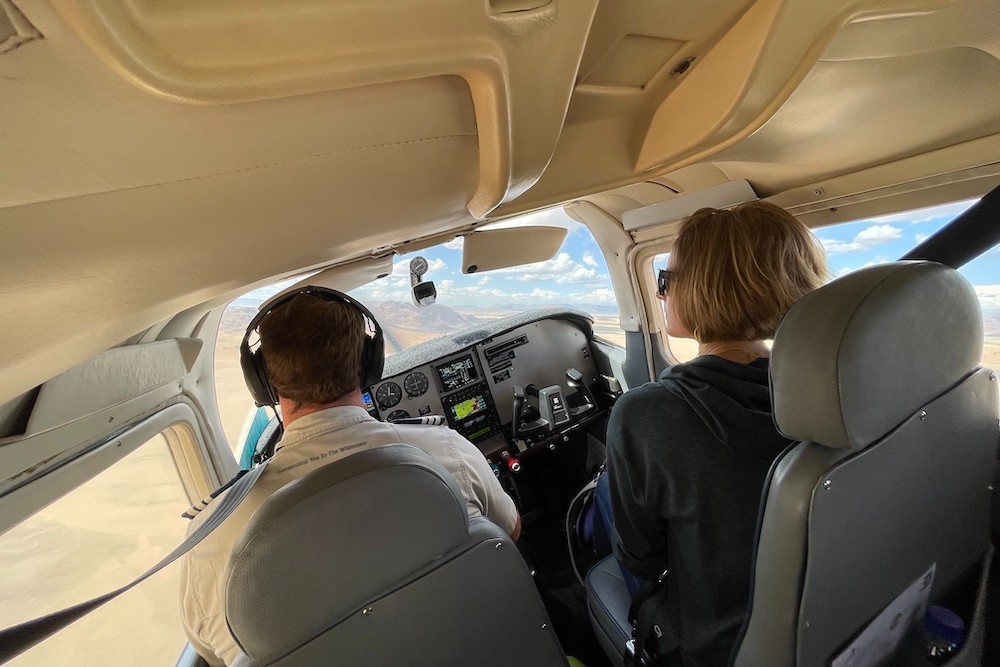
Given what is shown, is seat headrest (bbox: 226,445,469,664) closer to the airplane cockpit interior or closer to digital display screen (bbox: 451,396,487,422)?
the airplane cockpit interior

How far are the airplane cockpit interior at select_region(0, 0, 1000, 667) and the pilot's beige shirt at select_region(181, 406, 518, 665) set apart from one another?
1 cm

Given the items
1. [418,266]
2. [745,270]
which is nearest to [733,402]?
[745,270]

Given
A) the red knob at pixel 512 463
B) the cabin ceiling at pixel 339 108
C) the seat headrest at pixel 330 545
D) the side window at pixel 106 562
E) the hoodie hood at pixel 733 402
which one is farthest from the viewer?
the red knob at pixel 512 463

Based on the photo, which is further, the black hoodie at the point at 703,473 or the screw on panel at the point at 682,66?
the black hoodie at the point at 703,473

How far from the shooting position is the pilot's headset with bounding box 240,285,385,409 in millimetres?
1631

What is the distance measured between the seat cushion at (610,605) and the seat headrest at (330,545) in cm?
117

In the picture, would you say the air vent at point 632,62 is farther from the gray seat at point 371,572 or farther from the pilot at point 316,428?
the pilot at point 316,428

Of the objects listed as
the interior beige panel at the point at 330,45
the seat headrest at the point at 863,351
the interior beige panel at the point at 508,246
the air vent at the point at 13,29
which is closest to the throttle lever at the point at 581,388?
the interior beige panel at the point at 508,246

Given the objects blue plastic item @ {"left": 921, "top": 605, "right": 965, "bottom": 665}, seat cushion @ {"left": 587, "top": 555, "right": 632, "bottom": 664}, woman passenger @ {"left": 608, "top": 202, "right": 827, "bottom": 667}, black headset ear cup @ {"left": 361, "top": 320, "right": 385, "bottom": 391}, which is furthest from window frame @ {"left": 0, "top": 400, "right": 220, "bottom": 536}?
blue plastic item @ {"left": 921, "top": 605, "right": 965, "bottom": 665}

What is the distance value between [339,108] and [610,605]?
1952mm

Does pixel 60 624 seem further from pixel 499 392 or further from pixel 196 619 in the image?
pixel 499 392

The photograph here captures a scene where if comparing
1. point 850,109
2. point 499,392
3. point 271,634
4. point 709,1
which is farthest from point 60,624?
point 499,392

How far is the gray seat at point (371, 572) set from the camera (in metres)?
0.86

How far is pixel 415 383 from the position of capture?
314 centimetres
